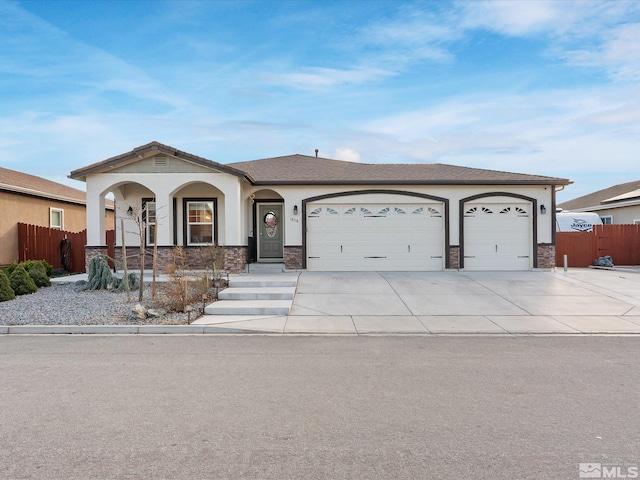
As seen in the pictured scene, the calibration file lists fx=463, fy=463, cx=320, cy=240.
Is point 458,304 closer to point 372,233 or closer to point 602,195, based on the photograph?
point 372,233

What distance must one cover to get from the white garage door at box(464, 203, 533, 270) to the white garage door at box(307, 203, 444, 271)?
3.92 feet

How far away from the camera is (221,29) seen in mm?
14703

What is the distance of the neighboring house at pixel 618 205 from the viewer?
24.0 m

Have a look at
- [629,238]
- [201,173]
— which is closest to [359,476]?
[201,173]

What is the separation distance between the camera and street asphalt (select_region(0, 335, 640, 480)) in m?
3.58

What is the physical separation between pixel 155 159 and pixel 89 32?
423 cm

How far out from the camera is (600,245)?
2039cm

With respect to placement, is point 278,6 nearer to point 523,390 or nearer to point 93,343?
point 93,343

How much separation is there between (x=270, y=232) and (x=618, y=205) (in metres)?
19.3

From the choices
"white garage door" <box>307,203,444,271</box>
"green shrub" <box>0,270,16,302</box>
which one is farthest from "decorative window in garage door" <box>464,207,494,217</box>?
"green shrub" <box>0,270,16,302</box>

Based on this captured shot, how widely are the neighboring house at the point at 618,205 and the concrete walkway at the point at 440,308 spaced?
10149 millimetres

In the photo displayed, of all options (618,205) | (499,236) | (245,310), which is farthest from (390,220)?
(618,205)

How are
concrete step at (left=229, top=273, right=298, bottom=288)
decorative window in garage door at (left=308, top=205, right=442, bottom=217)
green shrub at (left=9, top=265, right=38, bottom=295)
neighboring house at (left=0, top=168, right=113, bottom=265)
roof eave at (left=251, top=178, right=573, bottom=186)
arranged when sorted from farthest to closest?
neighboring house at (left=0, top=168, right=113, bottom=265) → decorative window in garage door at (left=308, top=205, right=442, bottom=217) → roof eave at (left=251, top=178, right=573, bottom=186) → concrete step at (left=229, top=273, right=298, bottom=288) → green shrub at (left=9, top=265, right=38, bottom=295)

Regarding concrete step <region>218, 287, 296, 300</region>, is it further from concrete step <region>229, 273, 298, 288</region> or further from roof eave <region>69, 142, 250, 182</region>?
roof eave <region>69, 142, 250, 182</region>
